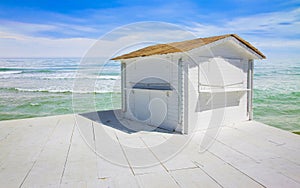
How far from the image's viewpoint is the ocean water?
9.93 meters

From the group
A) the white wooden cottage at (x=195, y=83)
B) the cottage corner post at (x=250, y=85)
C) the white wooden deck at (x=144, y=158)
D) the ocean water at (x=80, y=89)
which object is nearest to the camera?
the white wooden deck at (x=144, y=158)

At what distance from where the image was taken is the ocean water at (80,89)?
9.93 metres

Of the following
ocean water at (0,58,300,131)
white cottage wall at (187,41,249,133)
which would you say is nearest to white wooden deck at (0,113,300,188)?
white cottage wall at (187,41,249,133)

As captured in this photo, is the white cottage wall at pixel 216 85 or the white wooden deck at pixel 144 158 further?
the white cottage wall at pixel 216 85

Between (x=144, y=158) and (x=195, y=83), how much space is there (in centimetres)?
217

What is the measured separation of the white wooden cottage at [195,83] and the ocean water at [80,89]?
3004mm

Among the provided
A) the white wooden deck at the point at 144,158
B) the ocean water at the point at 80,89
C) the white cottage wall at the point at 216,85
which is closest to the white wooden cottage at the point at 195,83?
the white cottage wall at the point at 216,85

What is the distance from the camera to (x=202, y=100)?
499 centimetres

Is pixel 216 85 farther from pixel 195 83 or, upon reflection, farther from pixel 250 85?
pixel 250 85

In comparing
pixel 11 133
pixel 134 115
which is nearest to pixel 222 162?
pixel 134 115

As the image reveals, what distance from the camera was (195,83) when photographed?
4781mm

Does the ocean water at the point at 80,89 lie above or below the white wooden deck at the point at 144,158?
above

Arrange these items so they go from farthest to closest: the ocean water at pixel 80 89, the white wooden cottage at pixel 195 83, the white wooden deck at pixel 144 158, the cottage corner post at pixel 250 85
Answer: the ocean water at pixel 80 89 → the cottage corner post at pixel 250 85 → the white wooden cottage at pixel 195 83 → the white wooden deck at pixel 144 158

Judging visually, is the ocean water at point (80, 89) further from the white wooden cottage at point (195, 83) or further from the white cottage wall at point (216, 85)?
the white wooden cottage at point (195, 83)
